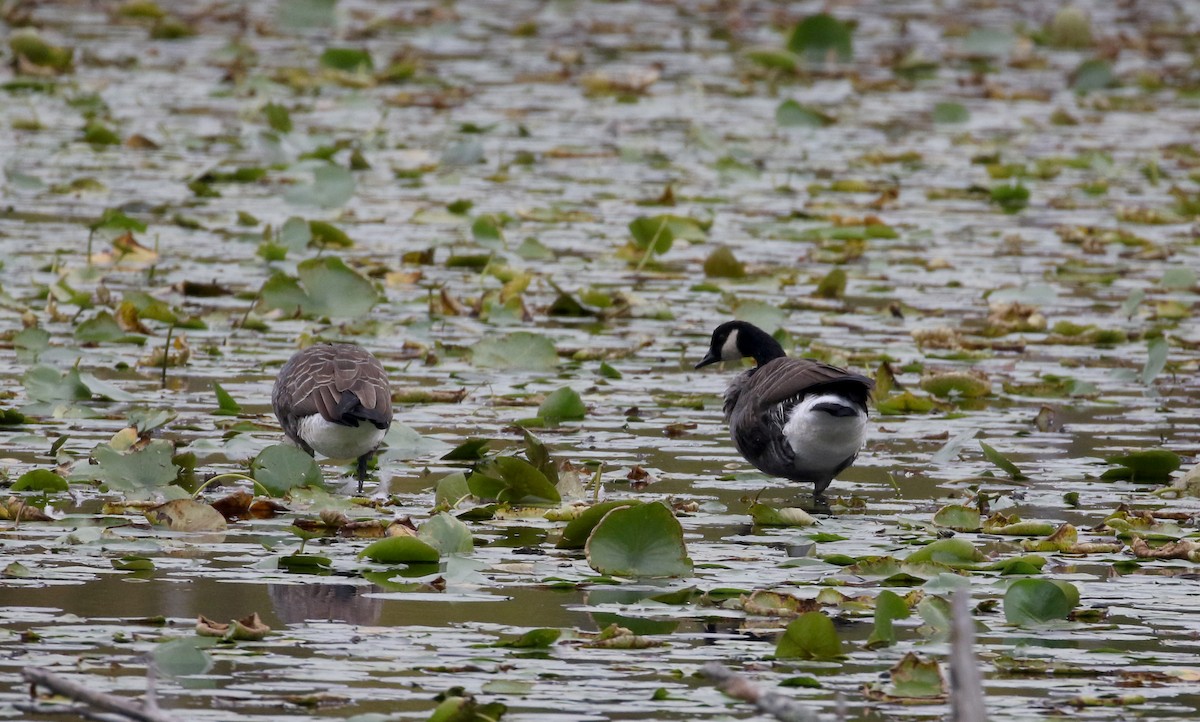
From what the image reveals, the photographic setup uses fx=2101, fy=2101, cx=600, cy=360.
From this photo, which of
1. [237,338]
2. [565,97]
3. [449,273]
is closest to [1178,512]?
[237,338]

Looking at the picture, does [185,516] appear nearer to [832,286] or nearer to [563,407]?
[563,407]

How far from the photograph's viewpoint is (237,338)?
38.1 feet

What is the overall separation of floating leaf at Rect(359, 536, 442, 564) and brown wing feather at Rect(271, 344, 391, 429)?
48.7 inches

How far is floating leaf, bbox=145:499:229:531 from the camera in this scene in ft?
25.2

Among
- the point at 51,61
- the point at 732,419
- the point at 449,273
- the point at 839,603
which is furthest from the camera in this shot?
the point at 51,61

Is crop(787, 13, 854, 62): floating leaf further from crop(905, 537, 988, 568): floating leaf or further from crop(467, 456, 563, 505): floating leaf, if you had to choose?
crop(905, 537, 988, 568): floating leaf

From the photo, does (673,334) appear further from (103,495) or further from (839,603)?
(839,603)

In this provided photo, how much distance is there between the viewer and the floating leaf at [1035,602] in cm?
666

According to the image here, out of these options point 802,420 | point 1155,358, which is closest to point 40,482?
point 802,420

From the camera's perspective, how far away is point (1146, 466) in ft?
29.2

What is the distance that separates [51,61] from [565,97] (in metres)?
5.33

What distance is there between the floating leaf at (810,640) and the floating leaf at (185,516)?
2.46 metres

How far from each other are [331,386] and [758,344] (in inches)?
96.2

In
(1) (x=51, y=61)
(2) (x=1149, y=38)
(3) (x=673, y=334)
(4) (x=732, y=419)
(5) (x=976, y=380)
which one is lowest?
(4) (x=732, y=419)
